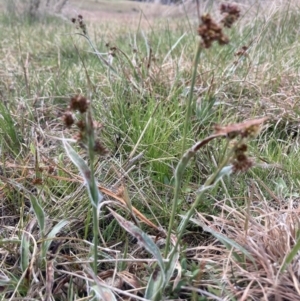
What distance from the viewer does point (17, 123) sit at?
136 centimetres

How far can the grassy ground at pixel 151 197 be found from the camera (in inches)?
29.0

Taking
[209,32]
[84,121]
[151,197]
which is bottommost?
[151,197]

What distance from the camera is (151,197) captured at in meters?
1.02

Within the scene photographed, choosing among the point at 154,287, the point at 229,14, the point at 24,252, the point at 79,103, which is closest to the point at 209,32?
the point at 229,14

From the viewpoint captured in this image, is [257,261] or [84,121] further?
[257,261]

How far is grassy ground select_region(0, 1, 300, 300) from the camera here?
736mm

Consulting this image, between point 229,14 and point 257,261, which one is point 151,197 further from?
point 229,14

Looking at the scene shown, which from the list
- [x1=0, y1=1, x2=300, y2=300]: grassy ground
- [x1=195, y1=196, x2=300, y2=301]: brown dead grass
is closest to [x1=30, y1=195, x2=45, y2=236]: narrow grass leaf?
[x1=0, y1=1, x2=300, y2=300]: grassy ground

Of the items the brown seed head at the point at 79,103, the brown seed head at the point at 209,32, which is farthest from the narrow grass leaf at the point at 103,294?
the brown seed head at the point at 209,32

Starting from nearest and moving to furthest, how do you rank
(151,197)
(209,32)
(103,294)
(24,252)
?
(209,32), (103,294), (24,252), (151,197)

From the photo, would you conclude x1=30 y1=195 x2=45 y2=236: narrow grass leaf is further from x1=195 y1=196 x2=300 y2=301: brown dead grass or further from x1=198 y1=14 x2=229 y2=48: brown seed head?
x1=198 y1=14 x2=229 y2=48: brown seed head

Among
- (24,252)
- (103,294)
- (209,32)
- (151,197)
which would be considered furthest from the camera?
(151,197)

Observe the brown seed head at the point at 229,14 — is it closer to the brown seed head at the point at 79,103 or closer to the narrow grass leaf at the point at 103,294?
the brown seed head at the point at 79,103

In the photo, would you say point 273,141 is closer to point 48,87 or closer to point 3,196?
point 3,196
